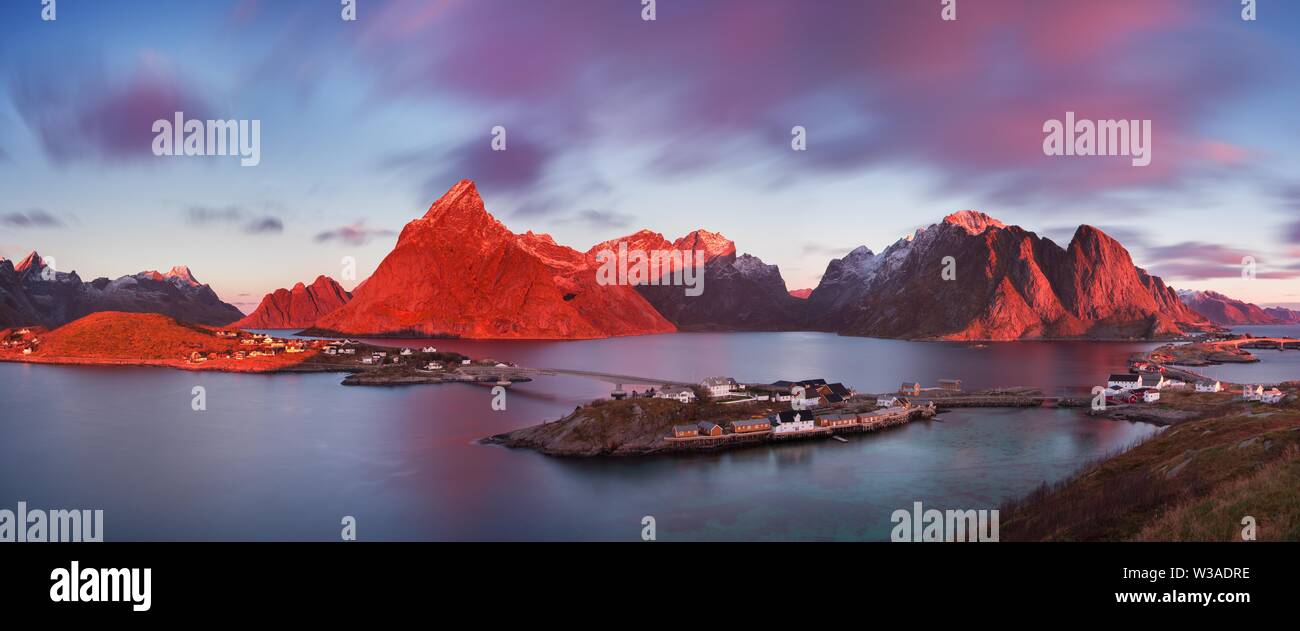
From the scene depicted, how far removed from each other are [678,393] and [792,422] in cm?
1817

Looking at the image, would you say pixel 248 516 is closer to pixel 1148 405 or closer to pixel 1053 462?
pixel 1053 462

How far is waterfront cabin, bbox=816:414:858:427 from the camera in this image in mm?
62781

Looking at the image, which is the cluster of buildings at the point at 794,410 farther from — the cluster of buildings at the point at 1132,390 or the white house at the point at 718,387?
the cluster of buildings at the point at 1132,390

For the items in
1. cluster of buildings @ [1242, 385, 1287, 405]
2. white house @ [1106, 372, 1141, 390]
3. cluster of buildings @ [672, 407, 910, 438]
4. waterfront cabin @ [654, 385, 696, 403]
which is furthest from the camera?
white house @ [1106, 372, 1141, 390]

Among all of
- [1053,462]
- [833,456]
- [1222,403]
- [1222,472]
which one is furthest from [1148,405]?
[1222,472]

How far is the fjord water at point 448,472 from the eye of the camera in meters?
37.2

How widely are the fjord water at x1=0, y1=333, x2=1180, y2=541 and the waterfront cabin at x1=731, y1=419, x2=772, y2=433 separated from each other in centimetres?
367

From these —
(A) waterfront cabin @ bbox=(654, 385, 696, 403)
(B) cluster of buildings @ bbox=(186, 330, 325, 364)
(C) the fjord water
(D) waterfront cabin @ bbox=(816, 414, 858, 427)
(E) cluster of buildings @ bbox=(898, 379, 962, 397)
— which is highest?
(B) cluster of buildings @ bbox=(186, 330, 325, 364)

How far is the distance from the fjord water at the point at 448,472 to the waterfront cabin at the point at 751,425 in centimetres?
367

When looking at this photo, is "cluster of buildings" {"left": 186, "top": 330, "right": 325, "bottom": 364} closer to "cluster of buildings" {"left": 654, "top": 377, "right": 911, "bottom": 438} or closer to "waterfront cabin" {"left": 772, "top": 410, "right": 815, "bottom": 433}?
"cluster of buildings" {"left": 654, "top": 377, "right": 911, "bottom": 438}

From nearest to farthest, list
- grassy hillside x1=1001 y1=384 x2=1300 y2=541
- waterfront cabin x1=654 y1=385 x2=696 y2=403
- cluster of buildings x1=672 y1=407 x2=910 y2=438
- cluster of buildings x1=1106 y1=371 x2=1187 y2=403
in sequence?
grassy hillside x1=1001 y1=384 x2=1300 y2=541 < cluster of buildings x1=672 y1=407 x2=910 y2=438 < waterfront cabin x1=654 y1=385 x2=696 y2=403 < cluster of buildings x1=1106 y1=371 x2=1187 y2=403

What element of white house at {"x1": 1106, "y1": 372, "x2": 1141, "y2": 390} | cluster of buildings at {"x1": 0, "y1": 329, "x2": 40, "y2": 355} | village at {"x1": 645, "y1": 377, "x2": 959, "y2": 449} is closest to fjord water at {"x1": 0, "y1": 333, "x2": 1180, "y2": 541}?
village at {"x1": 645, "y1": 377, "x2": 959, "y2": 449}

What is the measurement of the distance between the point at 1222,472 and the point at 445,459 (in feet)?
157
